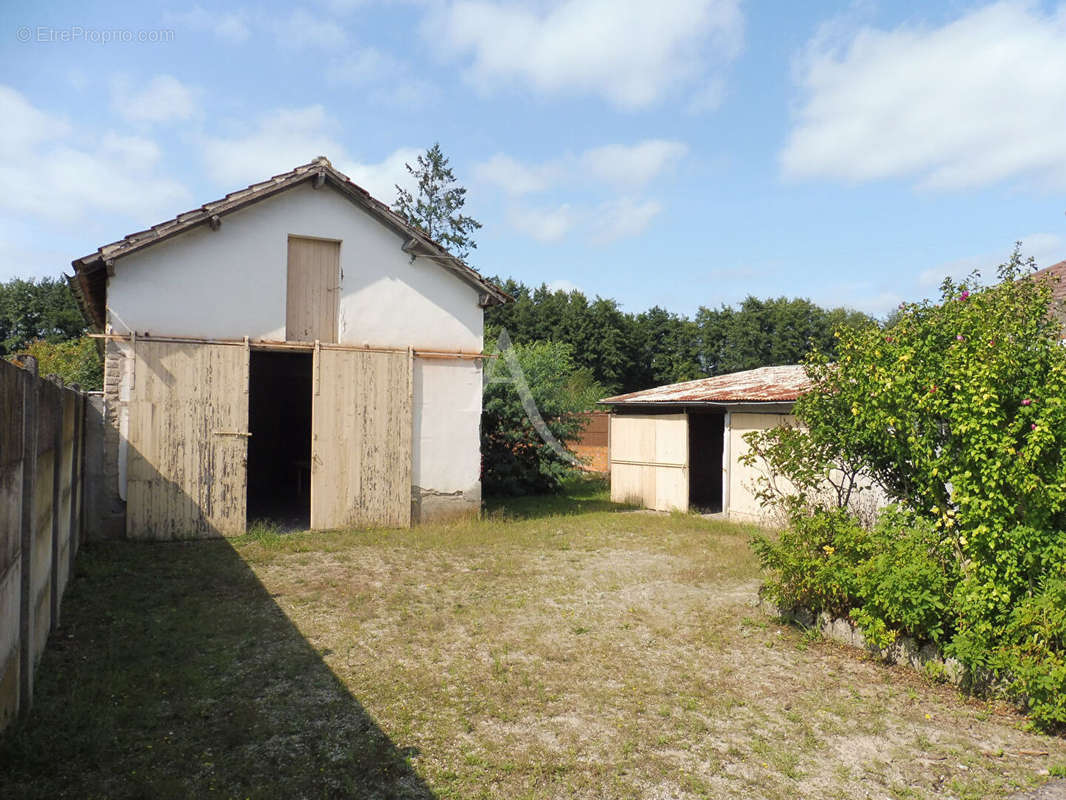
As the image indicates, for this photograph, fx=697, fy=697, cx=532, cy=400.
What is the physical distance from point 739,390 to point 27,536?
12.1 m

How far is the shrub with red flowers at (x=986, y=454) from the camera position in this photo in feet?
15.8

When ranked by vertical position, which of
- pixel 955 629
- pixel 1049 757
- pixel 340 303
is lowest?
pixel 1049 757

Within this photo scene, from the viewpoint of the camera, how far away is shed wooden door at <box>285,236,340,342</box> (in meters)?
11.0

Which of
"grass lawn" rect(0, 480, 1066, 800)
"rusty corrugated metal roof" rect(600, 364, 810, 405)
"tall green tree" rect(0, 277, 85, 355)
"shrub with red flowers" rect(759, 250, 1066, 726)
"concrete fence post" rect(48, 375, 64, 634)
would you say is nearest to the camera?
"grass lawn" rect(0, 480, 1066, 800)

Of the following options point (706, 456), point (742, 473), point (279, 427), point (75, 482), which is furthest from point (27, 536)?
point (706, 456)

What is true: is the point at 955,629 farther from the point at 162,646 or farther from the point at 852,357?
the point at 162,646

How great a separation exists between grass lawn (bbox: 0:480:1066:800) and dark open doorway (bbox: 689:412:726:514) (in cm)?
929

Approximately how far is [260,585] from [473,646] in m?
3.07

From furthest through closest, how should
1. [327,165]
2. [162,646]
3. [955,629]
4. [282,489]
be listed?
[282,489] < [327,165] < [162,646] < [955,629]

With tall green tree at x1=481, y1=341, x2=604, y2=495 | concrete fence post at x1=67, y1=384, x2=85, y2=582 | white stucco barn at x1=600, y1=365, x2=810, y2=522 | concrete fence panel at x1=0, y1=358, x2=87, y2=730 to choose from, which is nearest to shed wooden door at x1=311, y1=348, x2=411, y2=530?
concrete fence post at x1=67, y1=384, x2=85, y2=582

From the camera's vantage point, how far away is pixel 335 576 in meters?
8.28

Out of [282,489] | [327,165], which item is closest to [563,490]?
[282,489]

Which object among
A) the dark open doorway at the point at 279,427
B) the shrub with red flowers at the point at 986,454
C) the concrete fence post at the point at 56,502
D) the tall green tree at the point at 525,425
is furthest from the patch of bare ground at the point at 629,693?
the dark open doorway at the point at 279,427

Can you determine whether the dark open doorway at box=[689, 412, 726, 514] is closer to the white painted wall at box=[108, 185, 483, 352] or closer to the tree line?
the white painted wall at box=[108, 185, 483, 352]
